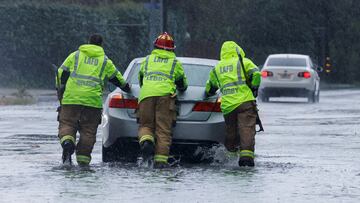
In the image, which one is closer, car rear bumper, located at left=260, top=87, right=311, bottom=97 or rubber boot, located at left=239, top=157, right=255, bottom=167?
rubber boot, located at left=239, top=157, right=255, bottom=167

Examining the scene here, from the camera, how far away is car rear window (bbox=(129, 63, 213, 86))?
1446cm

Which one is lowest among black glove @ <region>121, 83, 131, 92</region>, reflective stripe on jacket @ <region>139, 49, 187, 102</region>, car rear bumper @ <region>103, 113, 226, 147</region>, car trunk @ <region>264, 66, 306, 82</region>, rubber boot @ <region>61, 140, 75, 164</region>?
car trunk @ <region>264, 66, 306, 82</region>

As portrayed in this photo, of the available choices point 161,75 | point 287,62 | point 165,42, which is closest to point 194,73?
point 165,42

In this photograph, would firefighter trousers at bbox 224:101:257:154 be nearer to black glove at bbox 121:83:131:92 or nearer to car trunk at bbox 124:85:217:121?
car trunk at bbox 124:85:217:121

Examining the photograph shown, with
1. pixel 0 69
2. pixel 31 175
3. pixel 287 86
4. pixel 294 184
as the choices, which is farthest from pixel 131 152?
pixel 0 69

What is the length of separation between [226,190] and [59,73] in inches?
134

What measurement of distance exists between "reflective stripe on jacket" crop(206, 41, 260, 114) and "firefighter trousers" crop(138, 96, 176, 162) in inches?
23.0

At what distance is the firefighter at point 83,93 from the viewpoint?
13688mm

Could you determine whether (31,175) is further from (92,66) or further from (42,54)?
(42,54)

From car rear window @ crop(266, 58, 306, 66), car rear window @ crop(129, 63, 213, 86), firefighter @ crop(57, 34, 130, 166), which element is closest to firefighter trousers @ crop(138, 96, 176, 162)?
firefighter @ crop(57, 34, 130, 166)

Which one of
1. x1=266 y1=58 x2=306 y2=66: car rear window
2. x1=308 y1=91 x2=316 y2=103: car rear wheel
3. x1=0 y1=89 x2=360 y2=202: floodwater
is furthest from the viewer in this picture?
x1=266 y1=58 x2=306 y2=66: car rear window

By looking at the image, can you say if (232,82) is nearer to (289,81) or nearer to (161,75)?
(161,75)

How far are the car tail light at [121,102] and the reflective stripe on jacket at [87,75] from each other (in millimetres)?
153

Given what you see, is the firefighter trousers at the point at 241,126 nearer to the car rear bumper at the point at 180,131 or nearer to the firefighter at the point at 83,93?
the car rear bumper at the point at 180,131
